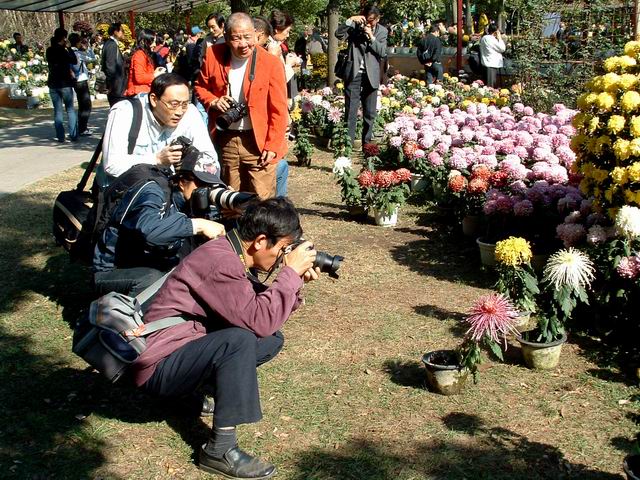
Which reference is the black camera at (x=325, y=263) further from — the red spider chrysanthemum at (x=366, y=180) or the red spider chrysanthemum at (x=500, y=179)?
the red spider chrysanthemum at (x=366, y=180)

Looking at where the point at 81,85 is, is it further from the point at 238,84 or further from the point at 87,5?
the point at 238,84

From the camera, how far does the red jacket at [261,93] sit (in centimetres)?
584

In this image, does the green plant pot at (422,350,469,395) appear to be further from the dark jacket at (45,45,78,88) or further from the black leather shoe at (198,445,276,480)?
the dark jacket at (45,45,78,88)

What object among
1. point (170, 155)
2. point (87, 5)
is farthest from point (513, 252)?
point (87, 5)

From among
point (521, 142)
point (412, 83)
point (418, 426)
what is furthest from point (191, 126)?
point (412, 83)

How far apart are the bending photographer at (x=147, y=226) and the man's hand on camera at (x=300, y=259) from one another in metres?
0.79

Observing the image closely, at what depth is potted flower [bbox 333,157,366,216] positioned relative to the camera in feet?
24.5

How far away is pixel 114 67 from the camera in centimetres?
1143

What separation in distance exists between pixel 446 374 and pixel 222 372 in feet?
4.36

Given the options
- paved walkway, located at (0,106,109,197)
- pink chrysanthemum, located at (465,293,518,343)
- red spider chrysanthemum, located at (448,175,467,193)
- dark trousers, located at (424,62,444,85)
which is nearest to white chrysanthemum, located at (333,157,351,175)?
red spider chrysanthemum, located at (448,175,467,193)

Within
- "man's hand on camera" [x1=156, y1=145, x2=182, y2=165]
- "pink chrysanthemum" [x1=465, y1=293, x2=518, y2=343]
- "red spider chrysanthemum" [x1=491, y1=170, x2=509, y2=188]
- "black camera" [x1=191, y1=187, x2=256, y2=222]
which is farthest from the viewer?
"red spider chrysanthemum" [x1=491, y1=170, x2=509, y2=188]

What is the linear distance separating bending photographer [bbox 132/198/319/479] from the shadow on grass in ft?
0.98

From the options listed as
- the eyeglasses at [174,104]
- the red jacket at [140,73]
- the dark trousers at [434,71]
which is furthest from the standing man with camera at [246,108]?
the dark trousers at [434,71]

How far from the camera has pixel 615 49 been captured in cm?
1062
